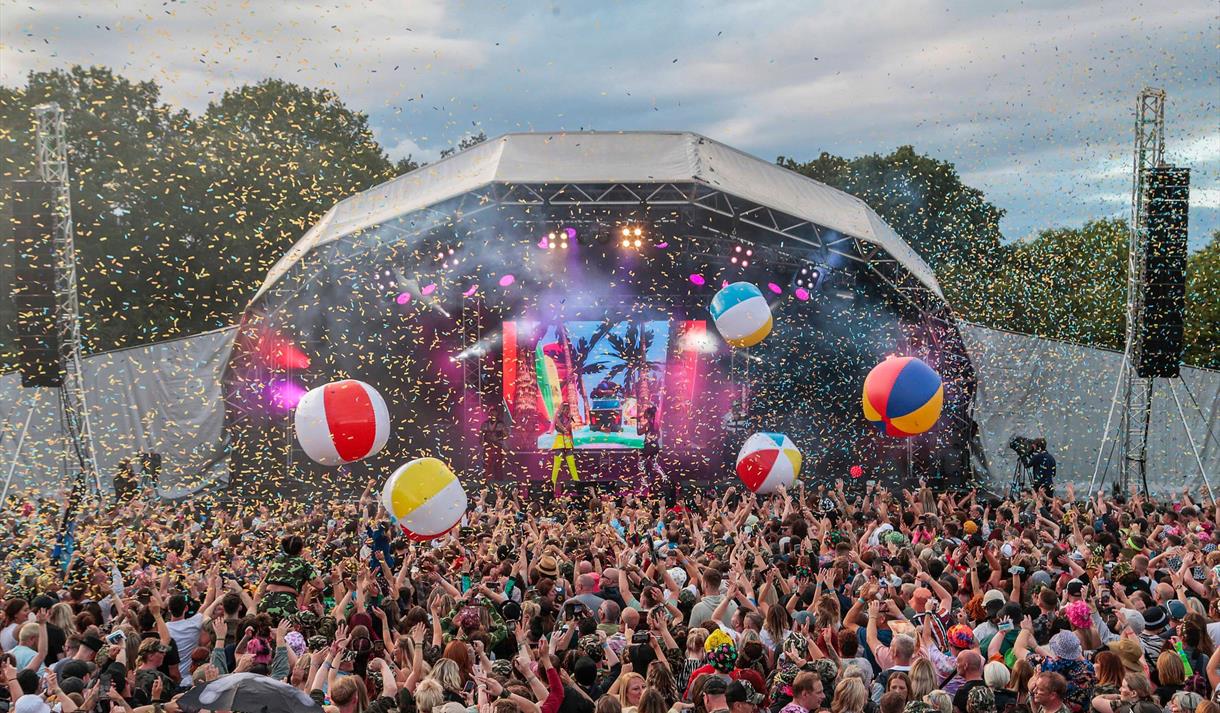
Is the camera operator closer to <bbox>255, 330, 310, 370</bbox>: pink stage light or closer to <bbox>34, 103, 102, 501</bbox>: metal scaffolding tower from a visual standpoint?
<bbox>255, 330, 310, 370</bbox>: pink stage light

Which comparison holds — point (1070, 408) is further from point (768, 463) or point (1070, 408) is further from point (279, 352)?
point (279, 352)

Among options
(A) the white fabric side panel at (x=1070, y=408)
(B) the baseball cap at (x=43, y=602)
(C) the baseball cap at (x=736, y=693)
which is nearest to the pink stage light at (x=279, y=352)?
(B) the baseball cap at (x=43, y=602)

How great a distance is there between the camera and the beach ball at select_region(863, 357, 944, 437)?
10.9 metres

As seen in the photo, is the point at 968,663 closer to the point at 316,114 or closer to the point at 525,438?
the point at 525,438

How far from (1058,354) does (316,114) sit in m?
22.9

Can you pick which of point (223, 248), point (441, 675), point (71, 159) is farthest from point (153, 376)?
point (441, 675)

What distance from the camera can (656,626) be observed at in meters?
5.59

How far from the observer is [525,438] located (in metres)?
18.2

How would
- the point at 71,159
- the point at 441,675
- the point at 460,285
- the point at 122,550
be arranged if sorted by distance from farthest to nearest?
the point at 71,159 → the point at 460,285 → the point at 122,550 → the point at 441,675

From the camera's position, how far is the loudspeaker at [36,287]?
13.5 metres

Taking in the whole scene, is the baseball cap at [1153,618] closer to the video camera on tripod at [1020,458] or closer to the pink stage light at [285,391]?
the video camera on tripod at [1020,458]

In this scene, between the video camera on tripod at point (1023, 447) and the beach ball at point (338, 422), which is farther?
the video camera on tripod at point (1023, 447)

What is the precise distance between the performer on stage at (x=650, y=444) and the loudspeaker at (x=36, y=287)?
8374mm

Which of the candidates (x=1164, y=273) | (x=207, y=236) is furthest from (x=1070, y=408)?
(x=207, y=236)
